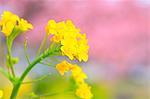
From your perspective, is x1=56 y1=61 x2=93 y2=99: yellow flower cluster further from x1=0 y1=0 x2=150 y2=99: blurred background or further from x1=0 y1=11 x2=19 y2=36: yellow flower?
x1=0 y1=0 x2=150 y2=99: blurred background

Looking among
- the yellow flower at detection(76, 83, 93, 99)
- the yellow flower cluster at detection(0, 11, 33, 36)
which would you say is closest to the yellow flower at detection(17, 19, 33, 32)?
the yellow flower cluster at detection(0, 11, 33, 36)

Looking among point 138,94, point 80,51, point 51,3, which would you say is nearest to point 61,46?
point 80,51

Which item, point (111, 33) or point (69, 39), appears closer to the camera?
point (69, 39)

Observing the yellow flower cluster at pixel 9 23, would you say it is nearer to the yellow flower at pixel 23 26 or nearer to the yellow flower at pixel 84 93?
the yellow flower at pixel 23 26

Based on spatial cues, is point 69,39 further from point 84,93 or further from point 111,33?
point 111,33

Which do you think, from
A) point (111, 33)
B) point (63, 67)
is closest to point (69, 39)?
point (63, 67)

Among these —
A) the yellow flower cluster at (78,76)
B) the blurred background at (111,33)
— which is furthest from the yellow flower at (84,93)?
the blurred background at (111,33)

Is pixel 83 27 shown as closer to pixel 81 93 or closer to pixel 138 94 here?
pixel 138 94
